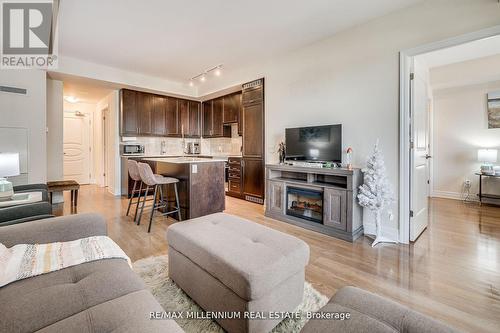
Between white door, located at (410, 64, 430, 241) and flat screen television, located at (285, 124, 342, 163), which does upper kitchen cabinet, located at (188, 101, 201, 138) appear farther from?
white door, located at (410, 64, 430, 241)

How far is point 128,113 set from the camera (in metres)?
5.44

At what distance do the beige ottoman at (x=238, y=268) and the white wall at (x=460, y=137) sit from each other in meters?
5.52

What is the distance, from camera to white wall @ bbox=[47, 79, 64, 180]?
4.84 metres

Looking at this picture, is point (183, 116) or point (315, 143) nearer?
point (315, 143)

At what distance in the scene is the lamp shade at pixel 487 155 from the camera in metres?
4.40

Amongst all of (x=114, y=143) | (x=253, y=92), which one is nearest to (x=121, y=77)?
(x=114, y=143)

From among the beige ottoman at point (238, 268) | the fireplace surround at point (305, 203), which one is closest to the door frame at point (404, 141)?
the fireplace surround at point (305, 203)

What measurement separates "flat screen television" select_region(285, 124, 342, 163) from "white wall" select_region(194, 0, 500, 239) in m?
0.18

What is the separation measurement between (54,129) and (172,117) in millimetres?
2548

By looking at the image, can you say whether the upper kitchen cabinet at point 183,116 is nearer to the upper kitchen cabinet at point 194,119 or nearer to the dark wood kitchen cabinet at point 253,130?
the upper kitchen cabinet at point 194,119

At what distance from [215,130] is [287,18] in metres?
3.75

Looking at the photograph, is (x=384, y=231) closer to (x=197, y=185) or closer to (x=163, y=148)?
(x=197, y=185)

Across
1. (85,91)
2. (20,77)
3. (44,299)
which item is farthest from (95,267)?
(85,91)

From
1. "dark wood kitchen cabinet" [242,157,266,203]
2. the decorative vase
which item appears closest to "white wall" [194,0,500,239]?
the decorative vase
